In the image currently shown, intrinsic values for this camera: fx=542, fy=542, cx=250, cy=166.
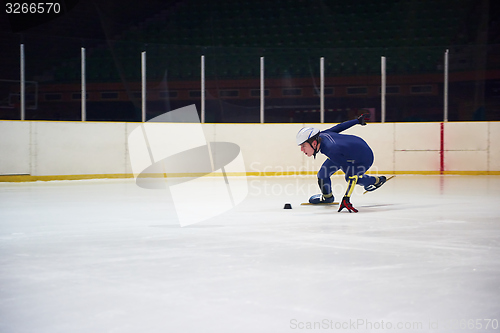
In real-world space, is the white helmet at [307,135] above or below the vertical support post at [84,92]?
below

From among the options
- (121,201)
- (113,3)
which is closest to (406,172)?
(121,201)

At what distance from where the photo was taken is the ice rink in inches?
80.4

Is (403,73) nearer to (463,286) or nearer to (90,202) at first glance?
(90,202)

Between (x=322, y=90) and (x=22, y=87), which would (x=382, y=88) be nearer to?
(x=322, y=90)

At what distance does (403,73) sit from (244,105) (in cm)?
360

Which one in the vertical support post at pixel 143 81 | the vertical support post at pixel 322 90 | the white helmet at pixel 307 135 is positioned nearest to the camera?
the white helmet at pixel 307 135

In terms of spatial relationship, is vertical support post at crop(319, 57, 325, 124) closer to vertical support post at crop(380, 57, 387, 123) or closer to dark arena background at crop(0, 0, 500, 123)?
dark arena background at crop(0, 0, 500, 123)

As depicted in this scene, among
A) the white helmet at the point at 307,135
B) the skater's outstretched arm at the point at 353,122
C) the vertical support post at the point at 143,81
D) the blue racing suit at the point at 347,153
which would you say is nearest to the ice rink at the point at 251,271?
the blue racing suit at the point at 347,153

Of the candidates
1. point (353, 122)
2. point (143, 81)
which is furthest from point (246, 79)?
point (353, 122)

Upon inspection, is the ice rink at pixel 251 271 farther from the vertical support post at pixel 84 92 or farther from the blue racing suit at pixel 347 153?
the vertical support post at pixel 84 92

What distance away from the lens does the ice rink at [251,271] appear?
2043 millimetres

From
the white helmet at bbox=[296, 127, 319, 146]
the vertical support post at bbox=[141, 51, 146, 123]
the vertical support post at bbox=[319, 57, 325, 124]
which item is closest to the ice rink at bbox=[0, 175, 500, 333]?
the white helmet at bbox=[296, 127, 319, 146]

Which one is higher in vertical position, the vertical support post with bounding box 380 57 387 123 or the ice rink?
the vertical support post with bounding box 380 57 387 123

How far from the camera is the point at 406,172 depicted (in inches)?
452
